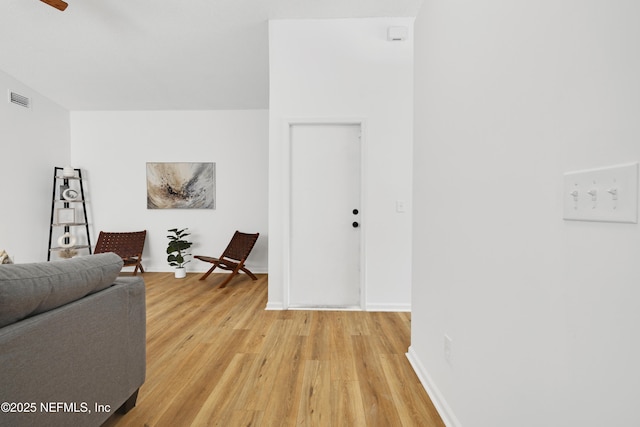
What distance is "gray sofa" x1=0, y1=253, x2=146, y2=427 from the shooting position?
958mm

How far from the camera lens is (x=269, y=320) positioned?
291 cm

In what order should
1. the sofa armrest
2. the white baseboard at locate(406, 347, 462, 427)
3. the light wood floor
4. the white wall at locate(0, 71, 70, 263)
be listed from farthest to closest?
1. the white wall at locate(0, 71, 70, 263)
2. the light wood floor
3. the white baseboard at locate(406, 347, 462, 427)
4. the sofa armrest

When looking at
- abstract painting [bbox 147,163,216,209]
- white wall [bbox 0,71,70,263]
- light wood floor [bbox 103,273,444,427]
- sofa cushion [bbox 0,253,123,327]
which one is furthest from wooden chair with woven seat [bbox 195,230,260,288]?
sofa cushion [bbox 0,253,123,327]

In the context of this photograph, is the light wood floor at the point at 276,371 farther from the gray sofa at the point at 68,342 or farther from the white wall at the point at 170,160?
the white wall at the point at 170,160

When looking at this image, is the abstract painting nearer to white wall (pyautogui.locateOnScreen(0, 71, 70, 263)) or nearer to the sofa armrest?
white wall (pyautogui.locateOnScreen(0, 71, 70, 263))

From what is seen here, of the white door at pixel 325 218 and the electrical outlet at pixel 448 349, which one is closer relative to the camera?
the electrical outlet at pixel 448 349

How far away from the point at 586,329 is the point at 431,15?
1745mm

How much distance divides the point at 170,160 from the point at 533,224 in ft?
17.0

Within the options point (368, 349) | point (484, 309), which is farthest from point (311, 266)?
point (484, 309)

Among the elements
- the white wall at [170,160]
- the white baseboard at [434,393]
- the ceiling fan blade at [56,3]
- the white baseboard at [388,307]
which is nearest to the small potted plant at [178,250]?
the white wall at [170,160]

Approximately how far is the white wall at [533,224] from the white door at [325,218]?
1.66 meters

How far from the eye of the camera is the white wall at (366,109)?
3.21m

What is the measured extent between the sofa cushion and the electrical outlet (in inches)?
62.2

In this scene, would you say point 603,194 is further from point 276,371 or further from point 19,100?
point 19,100
